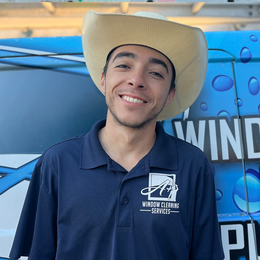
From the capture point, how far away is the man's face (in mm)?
1202

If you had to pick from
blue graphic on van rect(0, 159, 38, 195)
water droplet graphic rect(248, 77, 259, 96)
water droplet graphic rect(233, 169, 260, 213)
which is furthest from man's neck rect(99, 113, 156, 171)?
→ water droplet graphic rect(248, 77, 259, 96)

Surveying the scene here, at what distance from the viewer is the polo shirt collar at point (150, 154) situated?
1152 mm

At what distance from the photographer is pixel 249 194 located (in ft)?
4.68

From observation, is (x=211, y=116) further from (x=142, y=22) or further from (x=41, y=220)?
(x=41, y=220)

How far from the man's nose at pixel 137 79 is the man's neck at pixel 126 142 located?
22 centimetres

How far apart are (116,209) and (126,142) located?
14.1 inches

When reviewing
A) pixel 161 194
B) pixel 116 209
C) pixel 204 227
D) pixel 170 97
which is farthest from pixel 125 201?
pixel 170 97

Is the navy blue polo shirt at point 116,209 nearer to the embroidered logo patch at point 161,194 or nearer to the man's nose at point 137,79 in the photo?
the embroidered logo patch at point 161,194

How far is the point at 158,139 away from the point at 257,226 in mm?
774

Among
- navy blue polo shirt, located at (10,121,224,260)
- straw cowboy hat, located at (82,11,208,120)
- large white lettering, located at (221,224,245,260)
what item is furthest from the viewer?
large white lettering, located at (221,224,245,260)

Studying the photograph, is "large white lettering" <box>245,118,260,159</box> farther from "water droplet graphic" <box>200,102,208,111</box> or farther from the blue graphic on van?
the blue graphic on van

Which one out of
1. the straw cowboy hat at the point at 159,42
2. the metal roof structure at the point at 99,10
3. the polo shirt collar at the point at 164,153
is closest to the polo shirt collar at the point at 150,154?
the polo shirt collar at the point at 164,153

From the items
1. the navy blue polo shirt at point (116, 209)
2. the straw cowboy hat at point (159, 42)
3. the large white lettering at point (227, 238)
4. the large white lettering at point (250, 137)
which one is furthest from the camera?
the large white lettering at point (250, 137)

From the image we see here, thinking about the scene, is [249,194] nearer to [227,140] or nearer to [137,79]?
[227,140]
